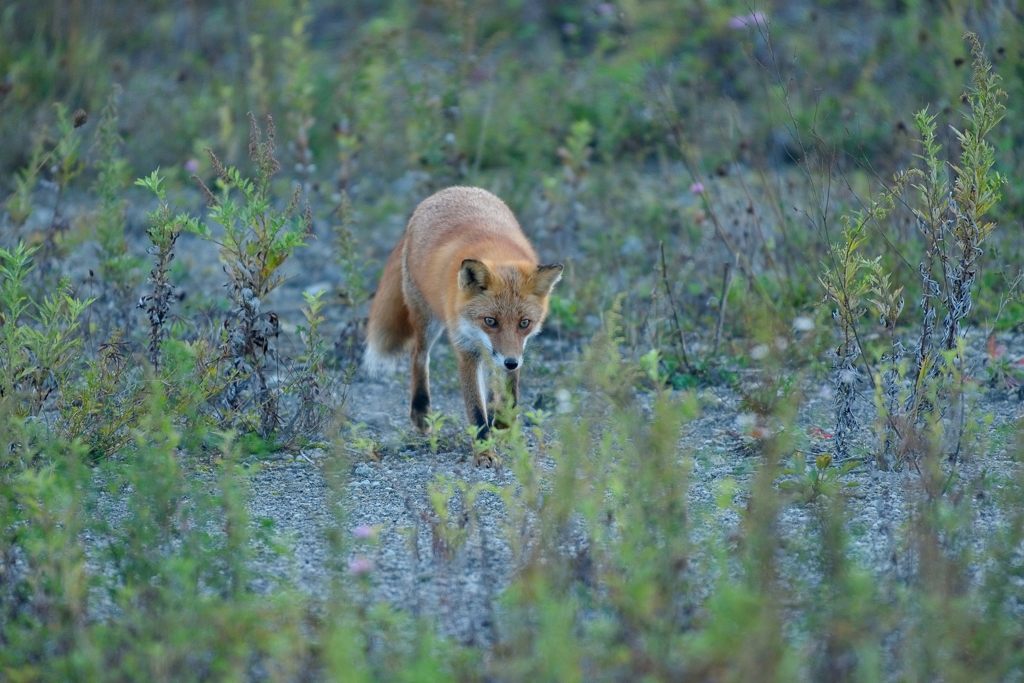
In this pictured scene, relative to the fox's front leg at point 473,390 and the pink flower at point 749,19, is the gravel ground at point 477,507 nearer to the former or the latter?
the fox's front leg at point 473,390

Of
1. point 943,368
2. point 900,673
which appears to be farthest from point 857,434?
point 900,673

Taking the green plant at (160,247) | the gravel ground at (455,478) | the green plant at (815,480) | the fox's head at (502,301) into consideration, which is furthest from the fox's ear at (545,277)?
the green plant at (160,247)

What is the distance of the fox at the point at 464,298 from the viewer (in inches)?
188

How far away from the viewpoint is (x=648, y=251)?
22.5 ft

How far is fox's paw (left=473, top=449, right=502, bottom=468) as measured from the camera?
13.8 ft

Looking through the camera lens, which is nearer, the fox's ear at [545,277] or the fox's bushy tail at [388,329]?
the fox's ear at [545,277]

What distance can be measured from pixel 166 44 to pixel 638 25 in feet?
15.4

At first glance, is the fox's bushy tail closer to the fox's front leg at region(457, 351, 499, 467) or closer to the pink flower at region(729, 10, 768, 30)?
the fox's front leg at region(457, 351, 499, 467)

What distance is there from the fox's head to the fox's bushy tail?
76 centimetres

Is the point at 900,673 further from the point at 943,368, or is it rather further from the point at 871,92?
the point at 871,92

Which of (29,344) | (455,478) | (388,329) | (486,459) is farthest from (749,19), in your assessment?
(29,344)

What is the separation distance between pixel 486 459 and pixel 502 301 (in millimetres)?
806

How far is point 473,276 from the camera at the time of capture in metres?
4.73

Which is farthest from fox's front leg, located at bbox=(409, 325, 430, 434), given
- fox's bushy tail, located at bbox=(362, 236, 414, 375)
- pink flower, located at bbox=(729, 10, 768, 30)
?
pink flower, located at bbox=(729, 10, 768, 30)
